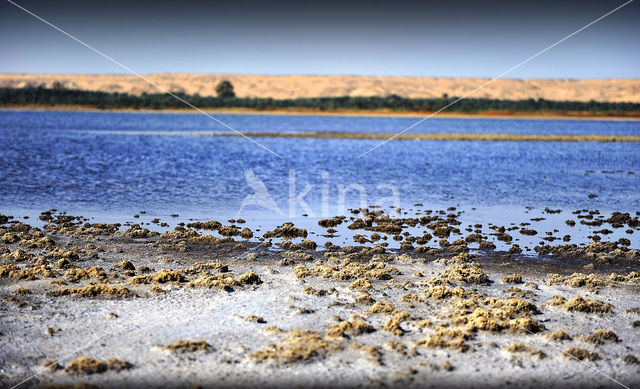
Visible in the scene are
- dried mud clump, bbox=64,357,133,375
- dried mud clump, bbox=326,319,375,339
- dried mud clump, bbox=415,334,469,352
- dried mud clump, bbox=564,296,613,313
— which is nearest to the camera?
dried mud clump, bbox=64,357,133,375

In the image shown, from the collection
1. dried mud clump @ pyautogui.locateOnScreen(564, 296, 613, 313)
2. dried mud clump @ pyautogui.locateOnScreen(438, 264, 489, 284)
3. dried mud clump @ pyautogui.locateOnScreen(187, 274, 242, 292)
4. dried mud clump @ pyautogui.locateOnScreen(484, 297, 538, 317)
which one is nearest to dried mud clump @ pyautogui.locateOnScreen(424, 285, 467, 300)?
dried mud clump @ pyautogui.locateOnScreen(484, 297, 538, 317)

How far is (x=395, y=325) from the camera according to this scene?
8828 mm

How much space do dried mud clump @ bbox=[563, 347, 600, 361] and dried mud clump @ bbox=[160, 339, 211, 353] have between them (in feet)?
14.8

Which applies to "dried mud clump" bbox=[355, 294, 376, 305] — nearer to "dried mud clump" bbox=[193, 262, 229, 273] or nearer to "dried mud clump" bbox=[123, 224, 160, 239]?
"dried mud clump" bbox=[193, 262, 229, 273]

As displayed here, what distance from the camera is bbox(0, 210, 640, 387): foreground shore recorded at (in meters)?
7.55

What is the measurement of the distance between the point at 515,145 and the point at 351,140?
1281 cm

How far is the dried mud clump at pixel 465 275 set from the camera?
37.1 feet

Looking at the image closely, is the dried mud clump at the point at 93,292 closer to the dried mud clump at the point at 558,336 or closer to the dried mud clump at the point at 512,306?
the dried mud clump at the point at 512,306

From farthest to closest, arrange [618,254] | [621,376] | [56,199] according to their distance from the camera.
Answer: [56,199] → [618,254] → [621,376]

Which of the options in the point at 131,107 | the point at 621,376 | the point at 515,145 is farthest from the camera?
the point at 131,107

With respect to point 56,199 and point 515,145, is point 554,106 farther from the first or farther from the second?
point 56,199

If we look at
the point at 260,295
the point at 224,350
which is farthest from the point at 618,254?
the point at 224,350

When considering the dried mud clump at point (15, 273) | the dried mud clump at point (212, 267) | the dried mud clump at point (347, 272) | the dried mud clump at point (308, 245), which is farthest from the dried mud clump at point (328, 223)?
the dried mud clump at point (15, 273)

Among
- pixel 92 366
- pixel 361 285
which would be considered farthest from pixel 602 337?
pixel 92 366
